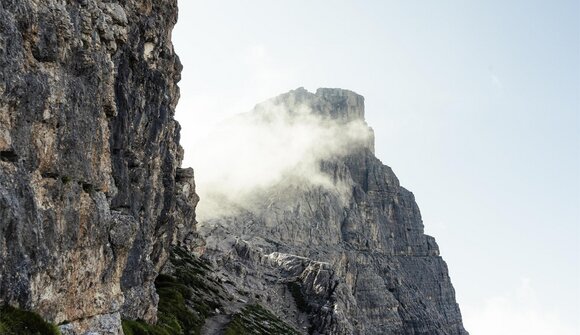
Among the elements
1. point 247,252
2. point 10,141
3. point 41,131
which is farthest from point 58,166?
point 247,252

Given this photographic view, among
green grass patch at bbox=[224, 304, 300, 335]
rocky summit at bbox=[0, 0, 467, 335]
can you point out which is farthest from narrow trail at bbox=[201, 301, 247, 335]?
rocky summit at bbox=[0, 0, 467, 335]

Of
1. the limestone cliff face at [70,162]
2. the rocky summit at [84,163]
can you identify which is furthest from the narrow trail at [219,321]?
the limestone cliff face at [70,162]

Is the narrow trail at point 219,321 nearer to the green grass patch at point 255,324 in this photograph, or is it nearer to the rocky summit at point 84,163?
the green grass patch at point 255,324

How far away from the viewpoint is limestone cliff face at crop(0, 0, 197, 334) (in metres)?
22.6

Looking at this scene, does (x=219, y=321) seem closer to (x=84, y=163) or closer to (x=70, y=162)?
(x=84, y=163)

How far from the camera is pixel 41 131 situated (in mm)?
25047

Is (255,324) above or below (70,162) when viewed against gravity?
above

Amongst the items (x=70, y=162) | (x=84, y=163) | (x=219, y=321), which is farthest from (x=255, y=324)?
(x=70, y=162)

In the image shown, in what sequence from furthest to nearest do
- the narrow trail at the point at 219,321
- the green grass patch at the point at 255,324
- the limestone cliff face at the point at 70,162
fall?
the green grass patch at the point at 255,324
the narrow trail at the point at 219,321
the limestone cliff face at the point at 70,162

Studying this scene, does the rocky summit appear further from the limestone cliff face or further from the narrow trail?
the narrow trail

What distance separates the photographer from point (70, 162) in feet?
90.8

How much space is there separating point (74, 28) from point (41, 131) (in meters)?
6.84

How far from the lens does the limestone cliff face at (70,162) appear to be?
2256cm

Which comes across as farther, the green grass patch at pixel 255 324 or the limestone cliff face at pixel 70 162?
the green grass patch at pixel 255 324
